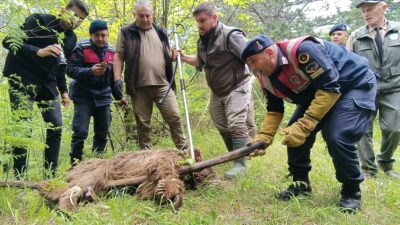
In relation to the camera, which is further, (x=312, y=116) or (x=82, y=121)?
(x=82, y=121)

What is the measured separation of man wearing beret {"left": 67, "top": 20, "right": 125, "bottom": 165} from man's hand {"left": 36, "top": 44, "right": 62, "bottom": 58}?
0.76 m

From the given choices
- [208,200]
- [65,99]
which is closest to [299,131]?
[208,200]

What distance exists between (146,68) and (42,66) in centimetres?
136

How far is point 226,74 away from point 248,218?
209 cm

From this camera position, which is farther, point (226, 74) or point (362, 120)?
point (226, 74)

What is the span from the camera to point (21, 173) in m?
4.04

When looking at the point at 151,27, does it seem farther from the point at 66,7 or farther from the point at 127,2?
the point at 127,2

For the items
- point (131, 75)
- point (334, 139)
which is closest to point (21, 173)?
point (131, 75)

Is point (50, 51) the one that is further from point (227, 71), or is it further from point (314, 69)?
point (314, 69)

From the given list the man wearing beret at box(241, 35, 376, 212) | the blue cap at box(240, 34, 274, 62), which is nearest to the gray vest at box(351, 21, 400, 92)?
the man wearing beret at box(241, 35, 376, 212)

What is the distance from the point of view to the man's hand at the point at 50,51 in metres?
3.90

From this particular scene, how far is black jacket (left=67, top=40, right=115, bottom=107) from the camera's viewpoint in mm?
4875

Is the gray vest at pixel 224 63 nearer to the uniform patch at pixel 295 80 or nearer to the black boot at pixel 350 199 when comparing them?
the uniform patch at pixel 295 80

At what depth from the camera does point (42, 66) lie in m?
4.23
